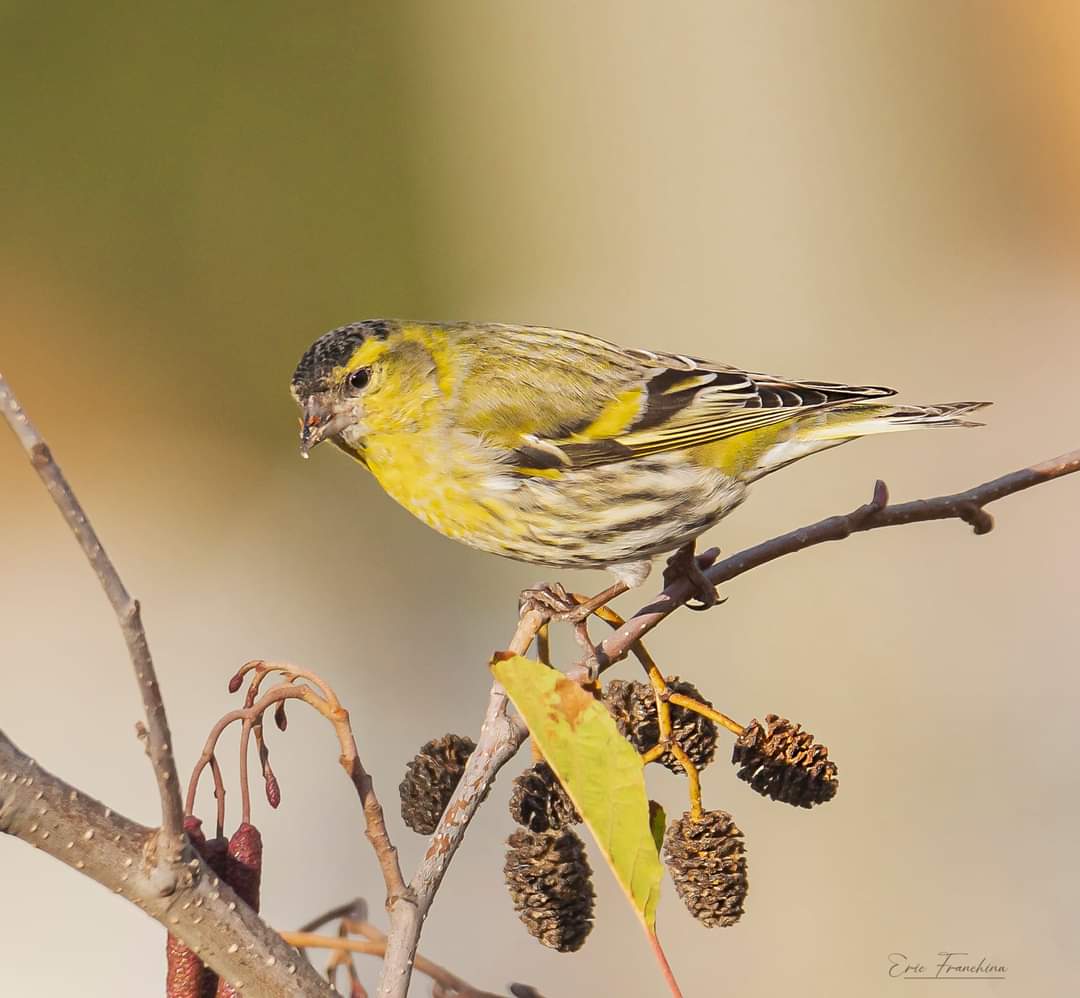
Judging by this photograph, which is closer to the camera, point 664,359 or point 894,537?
point 664,359

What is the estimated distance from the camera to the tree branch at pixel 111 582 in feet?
2.14

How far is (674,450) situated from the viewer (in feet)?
5.60

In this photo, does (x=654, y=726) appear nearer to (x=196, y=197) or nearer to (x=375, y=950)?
(x=375, y=950)

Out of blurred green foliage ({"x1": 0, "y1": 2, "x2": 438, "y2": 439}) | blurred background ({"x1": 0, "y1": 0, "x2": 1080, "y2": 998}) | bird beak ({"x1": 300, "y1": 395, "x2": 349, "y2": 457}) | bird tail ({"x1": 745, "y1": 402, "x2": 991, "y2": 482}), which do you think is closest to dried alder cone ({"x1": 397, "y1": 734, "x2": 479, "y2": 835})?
bird beak ({"x1": 300, "y1": 395, "x2": 349, "y2": 457})

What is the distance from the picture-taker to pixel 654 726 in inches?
46.0

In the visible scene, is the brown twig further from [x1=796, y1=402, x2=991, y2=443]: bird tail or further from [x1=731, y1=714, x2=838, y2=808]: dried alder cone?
[x1=796, y1=402, x2=991, y2=443]: bird tail

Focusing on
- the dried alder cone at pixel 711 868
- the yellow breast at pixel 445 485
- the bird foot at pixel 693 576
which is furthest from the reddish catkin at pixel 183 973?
the yellow breast at pixel 445 485

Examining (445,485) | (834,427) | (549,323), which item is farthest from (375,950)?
(549,323)

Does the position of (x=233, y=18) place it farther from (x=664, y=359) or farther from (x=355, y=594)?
(x=664, y=359)

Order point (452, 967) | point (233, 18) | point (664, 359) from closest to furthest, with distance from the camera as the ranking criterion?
point (664, 359) → point (452, 967) → point (233, 18)

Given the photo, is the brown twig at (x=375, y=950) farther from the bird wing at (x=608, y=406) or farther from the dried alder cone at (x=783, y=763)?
the bird wing at (x=608, y=406)

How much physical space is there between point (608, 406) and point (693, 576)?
1.47ft

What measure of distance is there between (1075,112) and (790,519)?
1406mm

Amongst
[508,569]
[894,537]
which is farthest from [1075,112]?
[508,569]
